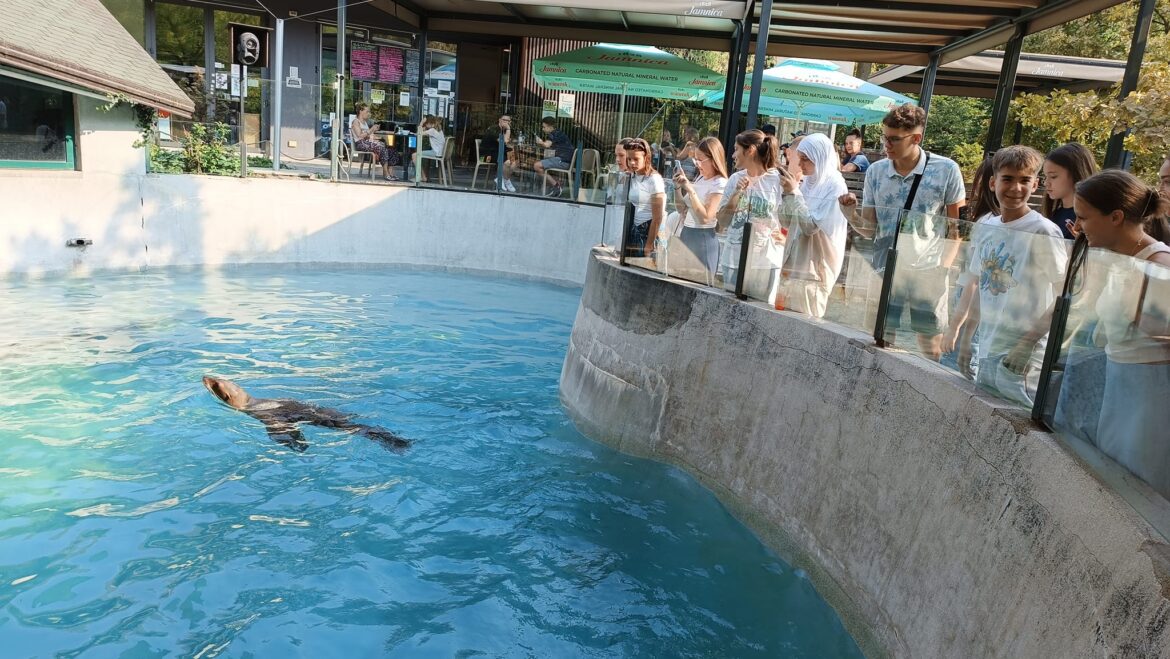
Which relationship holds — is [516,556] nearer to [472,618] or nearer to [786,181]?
[472,618]

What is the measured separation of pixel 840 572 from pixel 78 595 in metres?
4.73

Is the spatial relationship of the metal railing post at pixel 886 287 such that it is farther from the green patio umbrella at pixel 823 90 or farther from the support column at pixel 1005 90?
the green patio umbrella at pixel 823 90

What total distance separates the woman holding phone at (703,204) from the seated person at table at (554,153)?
29.7 feet

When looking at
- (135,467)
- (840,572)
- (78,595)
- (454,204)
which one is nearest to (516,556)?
(840,572)

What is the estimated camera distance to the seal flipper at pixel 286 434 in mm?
7965

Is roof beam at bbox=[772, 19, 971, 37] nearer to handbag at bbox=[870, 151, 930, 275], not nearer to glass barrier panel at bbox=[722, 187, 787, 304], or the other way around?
glass barrier panel at bbox=[722, 187, 787, 304]

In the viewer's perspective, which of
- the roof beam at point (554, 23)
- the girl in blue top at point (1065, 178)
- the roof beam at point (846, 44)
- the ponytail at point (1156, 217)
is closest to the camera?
the ponytail at point (1156, 217)

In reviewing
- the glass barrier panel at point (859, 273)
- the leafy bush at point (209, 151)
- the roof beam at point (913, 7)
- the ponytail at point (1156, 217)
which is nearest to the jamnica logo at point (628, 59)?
the roof beam at point (913, 7)

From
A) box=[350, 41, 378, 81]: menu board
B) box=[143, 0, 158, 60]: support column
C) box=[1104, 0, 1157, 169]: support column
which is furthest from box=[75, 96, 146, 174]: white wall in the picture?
box=[1104, 0, 1157, 169]: support column

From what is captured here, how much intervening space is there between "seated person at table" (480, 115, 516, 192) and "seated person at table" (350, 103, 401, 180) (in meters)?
1.95

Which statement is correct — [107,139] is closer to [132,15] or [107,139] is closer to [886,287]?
[132,15]

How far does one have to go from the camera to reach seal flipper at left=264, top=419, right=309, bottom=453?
26.1 feet

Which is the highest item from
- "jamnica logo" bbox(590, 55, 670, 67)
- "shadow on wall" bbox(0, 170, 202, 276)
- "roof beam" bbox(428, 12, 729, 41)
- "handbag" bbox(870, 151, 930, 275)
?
"roof beam" bbox(428, 12, 729, 41)

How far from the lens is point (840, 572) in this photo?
18.0 feet
